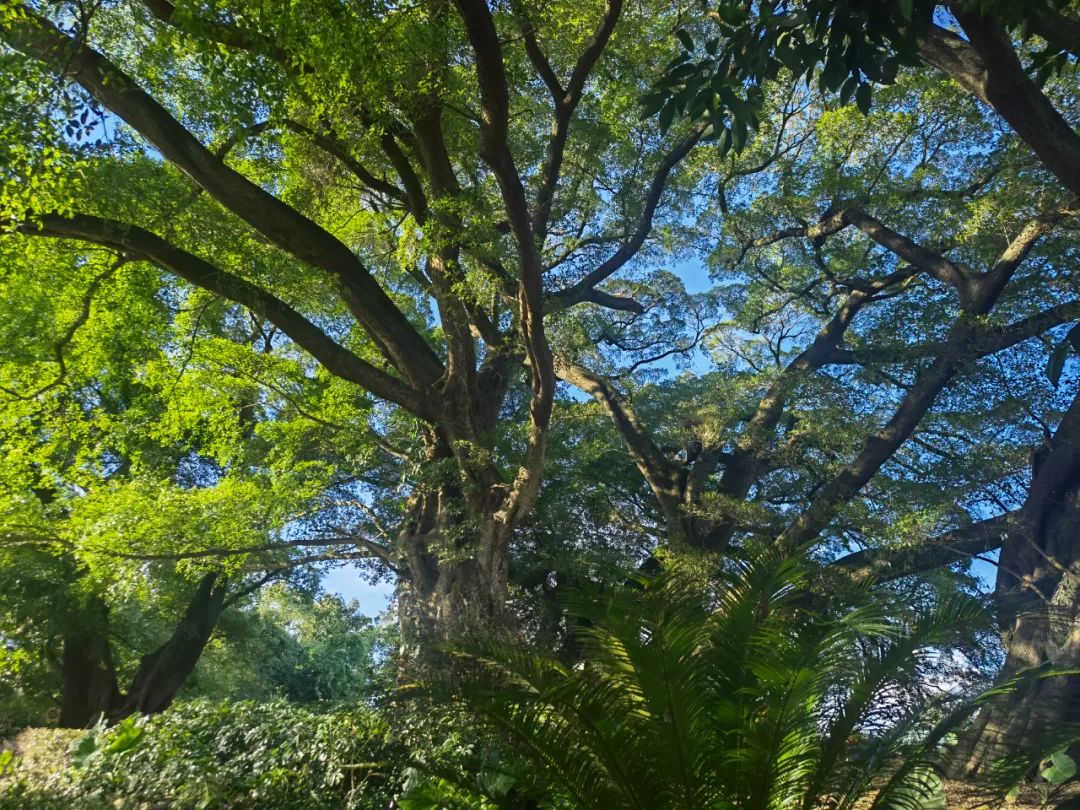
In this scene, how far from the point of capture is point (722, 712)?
14.3 feet

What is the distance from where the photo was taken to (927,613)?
4.39 metres

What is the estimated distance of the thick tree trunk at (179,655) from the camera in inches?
639

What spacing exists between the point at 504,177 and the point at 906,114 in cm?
762

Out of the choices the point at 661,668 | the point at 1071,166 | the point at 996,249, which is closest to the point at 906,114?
the point at 996,249

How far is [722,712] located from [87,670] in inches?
650

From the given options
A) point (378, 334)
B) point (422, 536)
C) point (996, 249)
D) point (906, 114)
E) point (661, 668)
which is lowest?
point (661, 668)

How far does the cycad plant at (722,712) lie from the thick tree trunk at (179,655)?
44.3 feet

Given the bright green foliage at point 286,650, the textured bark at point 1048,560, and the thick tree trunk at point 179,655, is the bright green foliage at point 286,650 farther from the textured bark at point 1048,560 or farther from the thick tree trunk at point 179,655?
the textured bark at point 1048,560

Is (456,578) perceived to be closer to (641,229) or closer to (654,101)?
(641,229)

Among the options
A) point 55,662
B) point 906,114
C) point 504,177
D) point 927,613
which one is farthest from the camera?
point 55,662

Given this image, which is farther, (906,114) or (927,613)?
(906,114)

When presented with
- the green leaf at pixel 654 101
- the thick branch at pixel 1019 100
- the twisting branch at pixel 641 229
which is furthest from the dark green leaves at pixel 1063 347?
the twisting branch at pixel 641 229

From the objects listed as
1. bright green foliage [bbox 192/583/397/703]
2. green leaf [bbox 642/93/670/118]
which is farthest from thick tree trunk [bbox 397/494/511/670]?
green leaf [bbox 642/93/670/118]

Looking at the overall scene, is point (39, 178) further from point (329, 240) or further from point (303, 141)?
point (303, 141)
